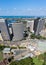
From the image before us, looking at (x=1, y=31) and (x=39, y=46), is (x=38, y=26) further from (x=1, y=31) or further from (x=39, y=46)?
(x=39, y=46)

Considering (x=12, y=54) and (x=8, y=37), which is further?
(x=8, y=37)

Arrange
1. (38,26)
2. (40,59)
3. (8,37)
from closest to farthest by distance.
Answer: (40,59), (8,37), (38,26)

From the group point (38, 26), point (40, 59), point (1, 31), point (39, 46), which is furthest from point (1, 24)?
point (40, 59)

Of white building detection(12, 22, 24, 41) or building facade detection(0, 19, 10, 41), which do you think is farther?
white building detection(12, 22, 24, 41)

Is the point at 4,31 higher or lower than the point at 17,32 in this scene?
higher

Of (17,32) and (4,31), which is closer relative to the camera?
(4,31)

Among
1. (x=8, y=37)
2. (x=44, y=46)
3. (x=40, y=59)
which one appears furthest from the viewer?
(x=8, y=37)

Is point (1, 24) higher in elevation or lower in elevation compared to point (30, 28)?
higher

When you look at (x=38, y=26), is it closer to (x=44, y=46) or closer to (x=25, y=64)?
(x=44, y=46)

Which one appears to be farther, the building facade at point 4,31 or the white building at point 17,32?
the white building at point 17,32

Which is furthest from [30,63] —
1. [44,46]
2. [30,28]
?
[30,28]
